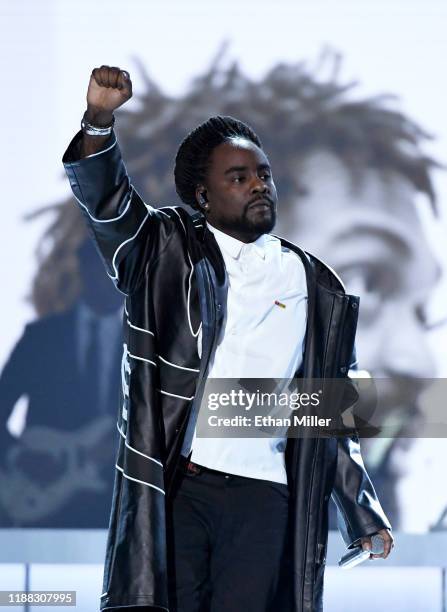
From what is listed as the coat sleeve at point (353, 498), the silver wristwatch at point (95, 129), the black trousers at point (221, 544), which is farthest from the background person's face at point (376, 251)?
the silver wristwatch at point (95, 129)

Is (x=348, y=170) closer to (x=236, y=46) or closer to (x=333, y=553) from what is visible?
(x=236, y=46)

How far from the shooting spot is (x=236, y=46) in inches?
171

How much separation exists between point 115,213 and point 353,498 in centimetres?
76

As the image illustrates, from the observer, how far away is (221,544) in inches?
74.0

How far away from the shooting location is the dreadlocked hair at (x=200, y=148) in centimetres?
212

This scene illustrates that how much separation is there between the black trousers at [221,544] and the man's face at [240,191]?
0.49 m

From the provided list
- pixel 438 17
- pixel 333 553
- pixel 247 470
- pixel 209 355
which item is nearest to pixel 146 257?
pixel 209 355

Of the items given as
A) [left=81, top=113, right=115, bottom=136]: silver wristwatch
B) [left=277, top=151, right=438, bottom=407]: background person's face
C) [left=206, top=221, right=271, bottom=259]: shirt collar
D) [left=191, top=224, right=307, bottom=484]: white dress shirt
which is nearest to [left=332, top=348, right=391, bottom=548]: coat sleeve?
[left=191, top=224, right=307, bottom=484]: white dress shirt

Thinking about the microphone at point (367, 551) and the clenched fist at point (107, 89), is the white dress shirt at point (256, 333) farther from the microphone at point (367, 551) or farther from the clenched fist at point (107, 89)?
the clenched fist at point (107, 89)

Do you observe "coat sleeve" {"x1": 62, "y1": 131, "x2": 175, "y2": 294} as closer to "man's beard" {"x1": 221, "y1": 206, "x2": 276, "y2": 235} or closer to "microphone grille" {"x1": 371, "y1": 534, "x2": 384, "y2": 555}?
"man's beard" {"x1": 221, "y1": 206, "x2": 276, "y2": 235}

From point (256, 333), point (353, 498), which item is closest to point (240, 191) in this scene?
point (256, 333)

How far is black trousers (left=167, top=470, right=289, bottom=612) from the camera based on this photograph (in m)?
1.85

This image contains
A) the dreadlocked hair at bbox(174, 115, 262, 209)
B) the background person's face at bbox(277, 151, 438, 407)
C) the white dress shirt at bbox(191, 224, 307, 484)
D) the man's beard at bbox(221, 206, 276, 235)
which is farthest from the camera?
the background person's face at bbox(277, 151, 438, 407)

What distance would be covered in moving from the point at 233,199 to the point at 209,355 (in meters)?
0.34
